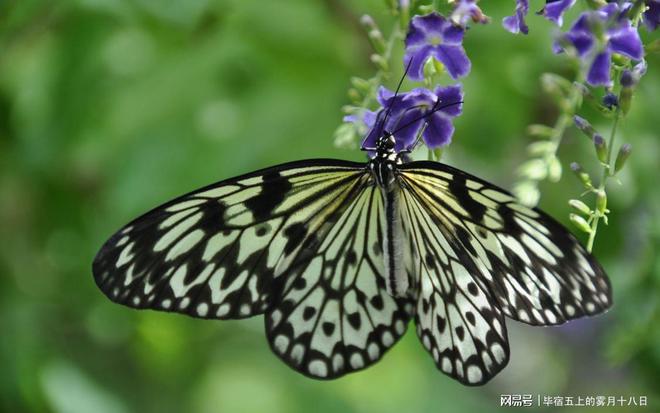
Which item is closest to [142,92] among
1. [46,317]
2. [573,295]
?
[46,317]

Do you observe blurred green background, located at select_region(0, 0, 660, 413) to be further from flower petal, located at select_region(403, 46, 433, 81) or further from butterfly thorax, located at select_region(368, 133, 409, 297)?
flower petal, located at select_region(403, 46, 433, 81)

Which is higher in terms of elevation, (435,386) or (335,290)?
(435,386)

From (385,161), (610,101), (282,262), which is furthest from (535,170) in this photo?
(282,262)

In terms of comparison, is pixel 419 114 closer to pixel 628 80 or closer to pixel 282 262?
pixel 628 80

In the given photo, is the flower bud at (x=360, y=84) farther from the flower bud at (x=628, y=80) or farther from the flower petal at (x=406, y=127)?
the flower bud at (x=628, y=80)

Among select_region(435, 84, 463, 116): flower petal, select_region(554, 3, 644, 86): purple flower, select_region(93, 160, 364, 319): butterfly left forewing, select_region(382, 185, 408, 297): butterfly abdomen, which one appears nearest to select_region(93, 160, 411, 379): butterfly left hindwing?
select_region(93, 160, 364, 319): butterfly left forewing

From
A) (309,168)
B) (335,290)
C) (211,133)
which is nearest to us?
(309,168)

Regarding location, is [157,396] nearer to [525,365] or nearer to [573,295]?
[525,365]
